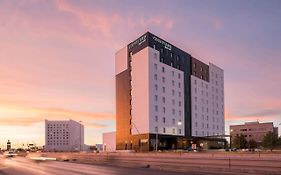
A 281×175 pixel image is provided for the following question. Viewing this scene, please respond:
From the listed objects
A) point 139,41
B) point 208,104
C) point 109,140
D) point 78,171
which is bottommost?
point 109,140

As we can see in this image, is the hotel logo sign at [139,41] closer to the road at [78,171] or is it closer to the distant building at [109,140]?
the distant building at [109,140]

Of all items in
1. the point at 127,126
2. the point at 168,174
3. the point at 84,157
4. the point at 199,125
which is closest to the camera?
the point at 168,174

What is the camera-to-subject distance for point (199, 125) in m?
134

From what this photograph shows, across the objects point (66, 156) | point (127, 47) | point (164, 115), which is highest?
point (127, 47)

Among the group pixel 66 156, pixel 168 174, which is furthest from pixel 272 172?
pixel 66 156

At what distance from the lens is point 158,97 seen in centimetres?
11488

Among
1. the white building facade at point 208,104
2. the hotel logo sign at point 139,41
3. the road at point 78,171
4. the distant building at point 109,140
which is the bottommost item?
the distant building at point 109,140

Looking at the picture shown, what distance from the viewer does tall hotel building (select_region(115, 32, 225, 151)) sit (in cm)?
11281

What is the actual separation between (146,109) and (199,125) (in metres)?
29.9

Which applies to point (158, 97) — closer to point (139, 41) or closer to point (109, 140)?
point (139, 41)

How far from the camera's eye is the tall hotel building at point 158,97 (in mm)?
112812

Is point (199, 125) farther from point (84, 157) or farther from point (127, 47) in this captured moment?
point (84, 157)

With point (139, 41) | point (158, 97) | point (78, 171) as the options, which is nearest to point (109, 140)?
point (158, 97)

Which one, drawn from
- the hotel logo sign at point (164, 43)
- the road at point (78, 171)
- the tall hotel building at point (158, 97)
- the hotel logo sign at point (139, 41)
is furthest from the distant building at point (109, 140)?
the road at point (78, 171)
